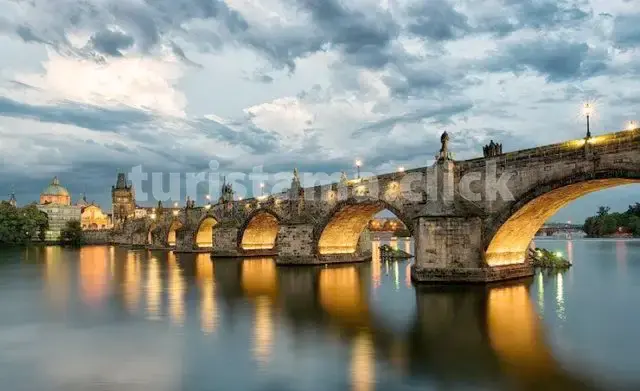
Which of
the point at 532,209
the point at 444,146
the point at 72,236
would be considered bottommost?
the point at 72,236

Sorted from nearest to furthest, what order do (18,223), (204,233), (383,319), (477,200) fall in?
(383,319) → (477,200) → (204,233) → (18,223)

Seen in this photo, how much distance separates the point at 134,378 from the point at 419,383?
6229 mm

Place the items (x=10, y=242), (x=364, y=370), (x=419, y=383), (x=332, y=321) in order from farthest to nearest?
1. (x=10, y=242)
2. (x=332, y=321)
3. (x=364, y=370)
4. (x=419, y=383)

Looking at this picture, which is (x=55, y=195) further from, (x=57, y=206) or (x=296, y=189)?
(x=296, y=189)

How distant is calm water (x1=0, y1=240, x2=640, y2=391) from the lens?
1113cm

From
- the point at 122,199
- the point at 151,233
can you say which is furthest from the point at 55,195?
the point at 151,233

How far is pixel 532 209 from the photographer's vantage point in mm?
24781

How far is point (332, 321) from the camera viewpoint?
58.9 ft

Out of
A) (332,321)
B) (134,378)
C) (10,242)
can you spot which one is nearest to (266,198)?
(332,321)

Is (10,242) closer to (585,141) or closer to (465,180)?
(465,180)

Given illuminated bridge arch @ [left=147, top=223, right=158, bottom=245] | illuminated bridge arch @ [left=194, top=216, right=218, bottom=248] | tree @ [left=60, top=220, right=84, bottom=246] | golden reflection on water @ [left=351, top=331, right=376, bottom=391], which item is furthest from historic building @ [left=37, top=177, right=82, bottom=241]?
golden reflection on water @ [left=351, top=331, right=376, bottom=391]

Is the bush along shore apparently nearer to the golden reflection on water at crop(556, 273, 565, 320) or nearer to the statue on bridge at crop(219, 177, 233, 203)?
the golden reflection on water at crop(556, 273, 565, 320)

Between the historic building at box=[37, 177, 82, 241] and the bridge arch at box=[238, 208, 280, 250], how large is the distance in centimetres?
12621

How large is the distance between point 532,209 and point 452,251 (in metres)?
4.36
